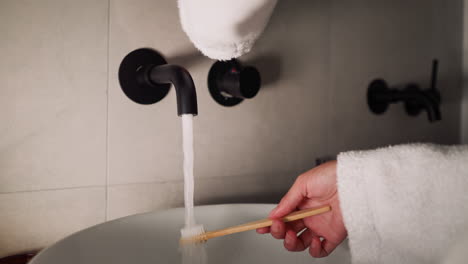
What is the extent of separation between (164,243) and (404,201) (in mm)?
377

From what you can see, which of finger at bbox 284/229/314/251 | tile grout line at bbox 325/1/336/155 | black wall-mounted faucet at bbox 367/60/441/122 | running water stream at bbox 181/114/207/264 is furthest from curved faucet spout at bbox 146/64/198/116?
black wall-mounted faucet at bbox 367/60/441/122

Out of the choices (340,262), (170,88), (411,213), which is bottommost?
(340,262)

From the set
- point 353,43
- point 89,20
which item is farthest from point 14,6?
point 353,43

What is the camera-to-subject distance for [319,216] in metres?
0.66

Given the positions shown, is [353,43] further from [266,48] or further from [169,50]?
[169,50]

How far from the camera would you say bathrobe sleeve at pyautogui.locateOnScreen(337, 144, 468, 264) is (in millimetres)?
474

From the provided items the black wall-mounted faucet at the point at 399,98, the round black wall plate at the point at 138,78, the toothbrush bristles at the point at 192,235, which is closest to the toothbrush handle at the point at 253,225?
the toothbrush bristles at the point at 192,235

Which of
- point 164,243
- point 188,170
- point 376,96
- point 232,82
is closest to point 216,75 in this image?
point 232,82

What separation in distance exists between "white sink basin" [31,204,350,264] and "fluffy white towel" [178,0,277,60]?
285mm

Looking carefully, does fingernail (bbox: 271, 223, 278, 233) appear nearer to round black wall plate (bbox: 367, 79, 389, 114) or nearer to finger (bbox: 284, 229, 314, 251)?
finger (bbox: 284, 229, 314, 251)

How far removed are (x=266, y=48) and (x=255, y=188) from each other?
35 centimetres

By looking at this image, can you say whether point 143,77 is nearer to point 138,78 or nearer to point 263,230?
point 138,78

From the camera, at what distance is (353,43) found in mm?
1037

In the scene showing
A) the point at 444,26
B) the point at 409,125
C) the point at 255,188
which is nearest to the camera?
the point at 255,188
